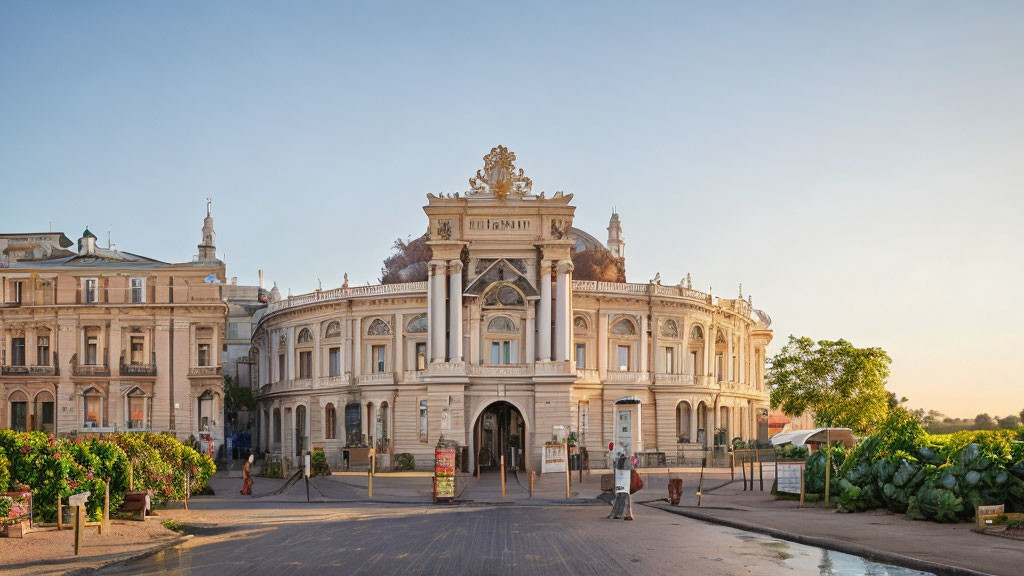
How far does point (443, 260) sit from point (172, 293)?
62.5 feet

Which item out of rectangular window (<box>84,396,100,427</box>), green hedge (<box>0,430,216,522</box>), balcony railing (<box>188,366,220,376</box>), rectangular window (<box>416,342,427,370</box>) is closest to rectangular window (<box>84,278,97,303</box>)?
rectangular window (<box>84,396,100,427</box>)

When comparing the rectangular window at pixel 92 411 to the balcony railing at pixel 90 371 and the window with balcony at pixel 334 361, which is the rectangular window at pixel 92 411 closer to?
the balcony railing at pixel 90 371

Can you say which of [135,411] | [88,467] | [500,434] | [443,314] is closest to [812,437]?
[443,314]

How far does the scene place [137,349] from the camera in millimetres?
67062

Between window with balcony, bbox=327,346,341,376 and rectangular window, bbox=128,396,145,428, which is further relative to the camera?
window with balcony, bbox=327,346,341,376

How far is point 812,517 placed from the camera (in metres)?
31.0

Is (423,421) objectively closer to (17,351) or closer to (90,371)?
(90,371)

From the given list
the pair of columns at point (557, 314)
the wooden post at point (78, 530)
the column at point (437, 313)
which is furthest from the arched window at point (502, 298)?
the wooden post at point (78, 530)

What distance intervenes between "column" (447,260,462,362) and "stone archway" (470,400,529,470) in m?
5.04

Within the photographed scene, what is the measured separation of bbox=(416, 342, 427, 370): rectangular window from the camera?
221ft

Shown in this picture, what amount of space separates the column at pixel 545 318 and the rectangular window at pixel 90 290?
28.9 m

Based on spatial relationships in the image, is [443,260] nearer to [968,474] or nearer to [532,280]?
[532,280]

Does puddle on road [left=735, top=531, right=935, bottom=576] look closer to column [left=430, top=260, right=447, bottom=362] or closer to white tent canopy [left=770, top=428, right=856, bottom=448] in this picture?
white tent canopy [left=770, top=428, right=856, bottom=448]

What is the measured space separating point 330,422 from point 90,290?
17400 mm
